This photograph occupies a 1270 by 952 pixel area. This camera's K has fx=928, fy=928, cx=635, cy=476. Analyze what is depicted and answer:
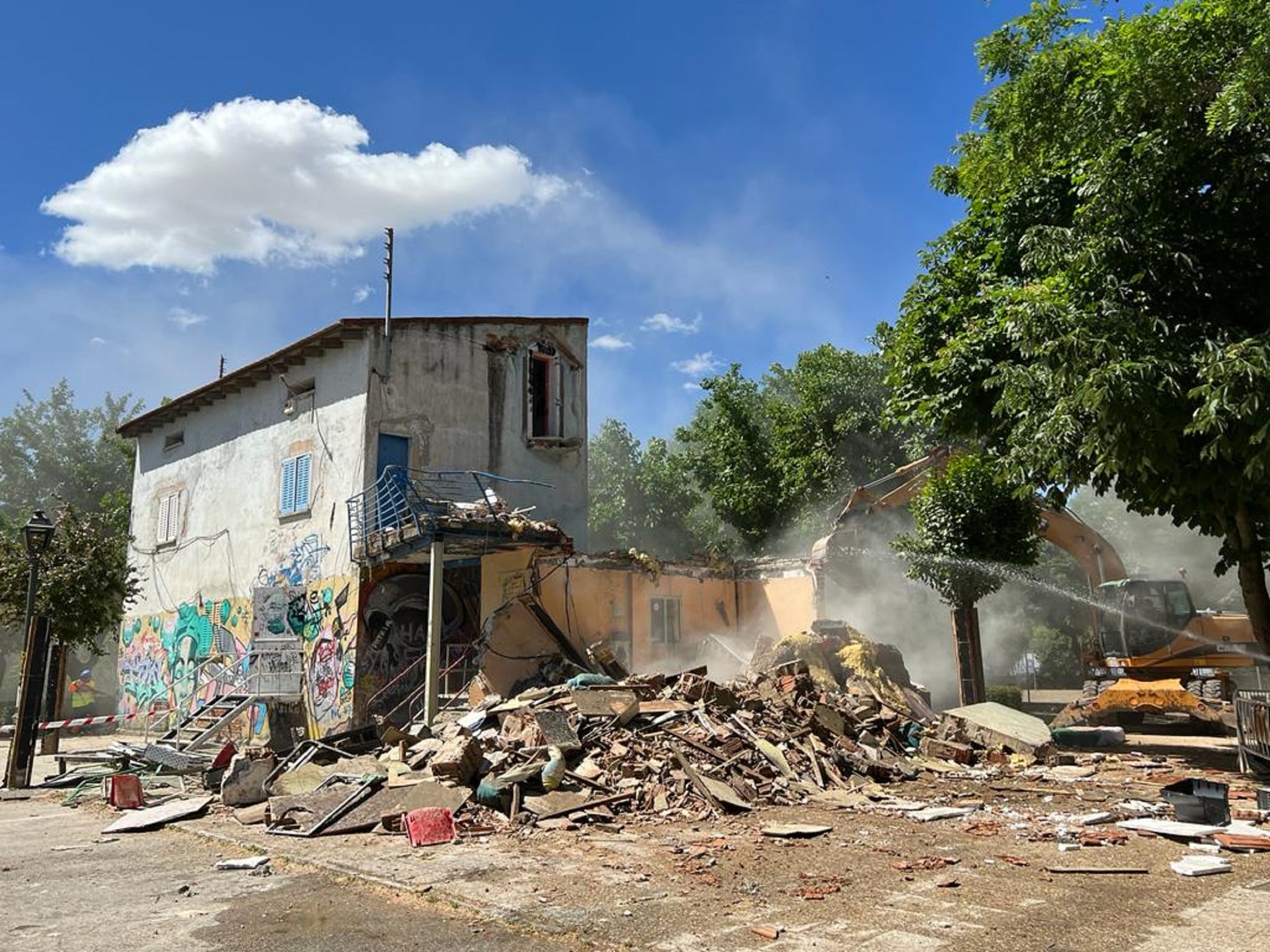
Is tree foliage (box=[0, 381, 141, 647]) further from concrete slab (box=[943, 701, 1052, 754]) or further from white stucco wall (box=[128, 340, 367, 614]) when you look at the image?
concrete slab (box=[943, 701, 1052, 754])

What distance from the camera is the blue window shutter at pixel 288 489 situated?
2092 cm

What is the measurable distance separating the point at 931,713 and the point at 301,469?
14.2 meters

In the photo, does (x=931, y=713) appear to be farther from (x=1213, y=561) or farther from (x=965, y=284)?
(x=1213, y=561)

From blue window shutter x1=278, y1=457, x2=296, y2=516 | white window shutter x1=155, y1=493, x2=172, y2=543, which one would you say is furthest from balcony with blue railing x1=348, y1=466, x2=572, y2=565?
white window shutter x1=155, y1=493, x2=172, y2=543

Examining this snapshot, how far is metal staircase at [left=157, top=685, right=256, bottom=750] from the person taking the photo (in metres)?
14.0

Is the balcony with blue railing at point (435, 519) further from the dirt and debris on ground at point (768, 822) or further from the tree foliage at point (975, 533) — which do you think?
the tree foliage at point (975, 533)

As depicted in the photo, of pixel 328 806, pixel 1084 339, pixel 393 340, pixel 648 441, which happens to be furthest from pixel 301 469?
pixel 648 441

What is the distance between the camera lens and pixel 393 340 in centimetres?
1981

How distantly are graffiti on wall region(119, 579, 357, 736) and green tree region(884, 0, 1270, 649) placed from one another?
1115 centimetres

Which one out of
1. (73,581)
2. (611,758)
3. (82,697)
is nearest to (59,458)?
(82,697)

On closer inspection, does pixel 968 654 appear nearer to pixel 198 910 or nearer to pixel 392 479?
pixel 392 479

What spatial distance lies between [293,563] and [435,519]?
6141 mm

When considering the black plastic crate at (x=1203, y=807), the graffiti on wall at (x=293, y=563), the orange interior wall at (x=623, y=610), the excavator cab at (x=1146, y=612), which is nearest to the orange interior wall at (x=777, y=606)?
the orange interior wall at (x=623, y=610)

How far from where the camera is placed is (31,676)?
13250mm
